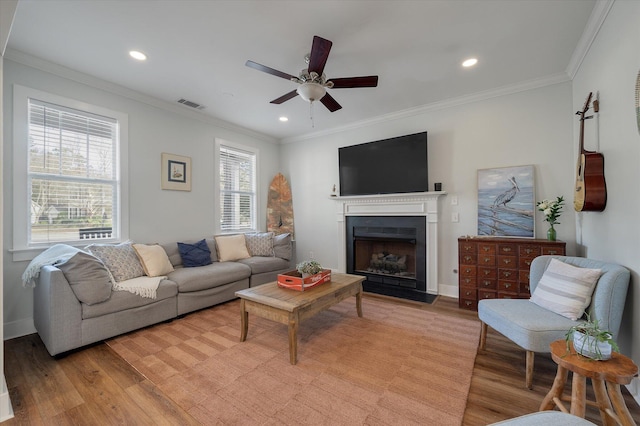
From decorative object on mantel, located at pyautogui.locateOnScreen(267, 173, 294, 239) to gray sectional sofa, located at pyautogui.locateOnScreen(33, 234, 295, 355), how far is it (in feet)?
4.41

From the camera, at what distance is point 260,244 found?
14.8 ft

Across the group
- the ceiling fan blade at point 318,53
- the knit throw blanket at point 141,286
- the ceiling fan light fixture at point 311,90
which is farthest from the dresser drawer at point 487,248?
the knit throw blanket at point 141,286

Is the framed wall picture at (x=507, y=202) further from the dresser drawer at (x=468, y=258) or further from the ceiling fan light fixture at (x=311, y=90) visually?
the ceiling fan light fixture at (x=311, y=90)

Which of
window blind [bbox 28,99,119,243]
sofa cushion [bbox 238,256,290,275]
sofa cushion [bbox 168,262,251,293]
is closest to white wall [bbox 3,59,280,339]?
window blind [bbox 28,99,119,243]

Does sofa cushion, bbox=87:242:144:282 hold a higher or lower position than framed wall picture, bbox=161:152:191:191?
lower

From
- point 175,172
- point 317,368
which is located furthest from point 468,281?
point 175,172

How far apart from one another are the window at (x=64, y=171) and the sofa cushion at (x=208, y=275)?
3.21 feet

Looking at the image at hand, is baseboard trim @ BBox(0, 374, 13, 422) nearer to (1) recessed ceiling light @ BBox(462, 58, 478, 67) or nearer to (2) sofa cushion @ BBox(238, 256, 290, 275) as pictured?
(2) sofa cushion @ BBox(238, 256, 290, 275)

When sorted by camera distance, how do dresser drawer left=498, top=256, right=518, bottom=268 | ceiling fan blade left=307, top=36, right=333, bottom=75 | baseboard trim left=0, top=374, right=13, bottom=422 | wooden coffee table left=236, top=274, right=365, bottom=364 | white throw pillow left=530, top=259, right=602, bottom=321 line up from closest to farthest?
baseboard trim left=0, top=374, right=13, bottom=422, white throw pillow left=530, top=259, right=602, bottom=321, ceiling fan blade left=307, top=36, right=333, bottom=75, wooden coffee table left=236, top=274, right=365, bottom=364, dresser drawer left=498, top=256, right=518, bottom=268

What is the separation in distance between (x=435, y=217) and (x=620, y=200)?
1.97m

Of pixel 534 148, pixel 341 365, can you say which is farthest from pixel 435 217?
pixel 341 365

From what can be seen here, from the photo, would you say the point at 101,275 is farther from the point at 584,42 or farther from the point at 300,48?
the point at 584,42

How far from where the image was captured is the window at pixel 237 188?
4629 millimetres

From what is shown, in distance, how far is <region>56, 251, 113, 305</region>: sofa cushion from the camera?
228cm
